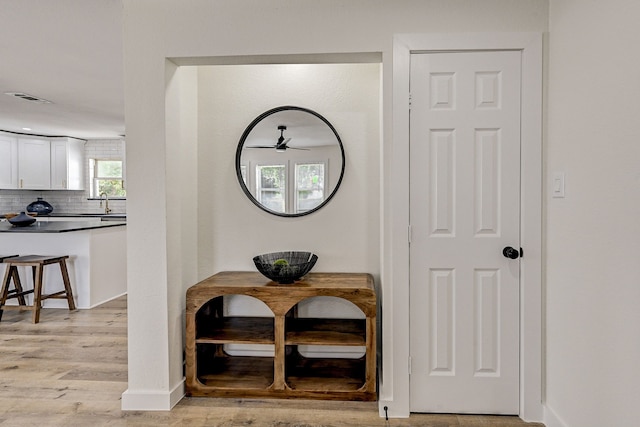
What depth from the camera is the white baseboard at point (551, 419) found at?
213 centimetres

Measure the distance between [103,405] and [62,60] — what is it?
2766 mm

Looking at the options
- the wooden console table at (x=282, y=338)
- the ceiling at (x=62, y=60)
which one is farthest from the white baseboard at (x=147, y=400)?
the ceiling at (x=62, y=60)

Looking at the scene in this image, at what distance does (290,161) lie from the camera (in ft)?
9.99

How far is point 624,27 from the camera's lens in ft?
5.33

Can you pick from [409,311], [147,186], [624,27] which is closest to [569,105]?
[624,27]

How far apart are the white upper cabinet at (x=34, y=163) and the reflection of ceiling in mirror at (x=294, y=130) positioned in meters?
6.07

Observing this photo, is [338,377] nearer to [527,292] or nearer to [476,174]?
[527,292]

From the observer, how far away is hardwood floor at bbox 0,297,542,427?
232 centimetres

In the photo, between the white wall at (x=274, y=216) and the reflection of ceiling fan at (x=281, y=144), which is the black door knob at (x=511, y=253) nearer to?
the white wall at (x=274, y=216)

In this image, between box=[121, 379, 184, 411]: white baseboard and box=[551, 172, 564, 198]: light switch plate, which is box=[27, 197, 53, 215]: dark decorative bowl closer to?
box=[121, 379, 184, 411]: white baseboard

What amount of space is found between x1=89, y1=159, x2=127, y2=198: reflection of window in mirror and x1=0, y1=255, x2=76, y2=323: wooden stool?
11.6ft

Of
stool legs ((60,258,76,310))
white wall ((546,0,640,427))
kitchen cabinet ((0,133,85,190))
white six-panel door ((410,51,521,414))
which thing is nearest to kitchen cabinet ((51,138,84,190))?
kitchen cabinet ((0,133,85,190))

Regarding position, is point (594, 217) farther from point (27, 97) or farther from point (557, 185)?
point (27, 97)

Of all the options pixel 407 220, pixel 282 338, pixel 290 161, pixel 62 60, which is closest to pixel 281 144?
pixel 290 161
